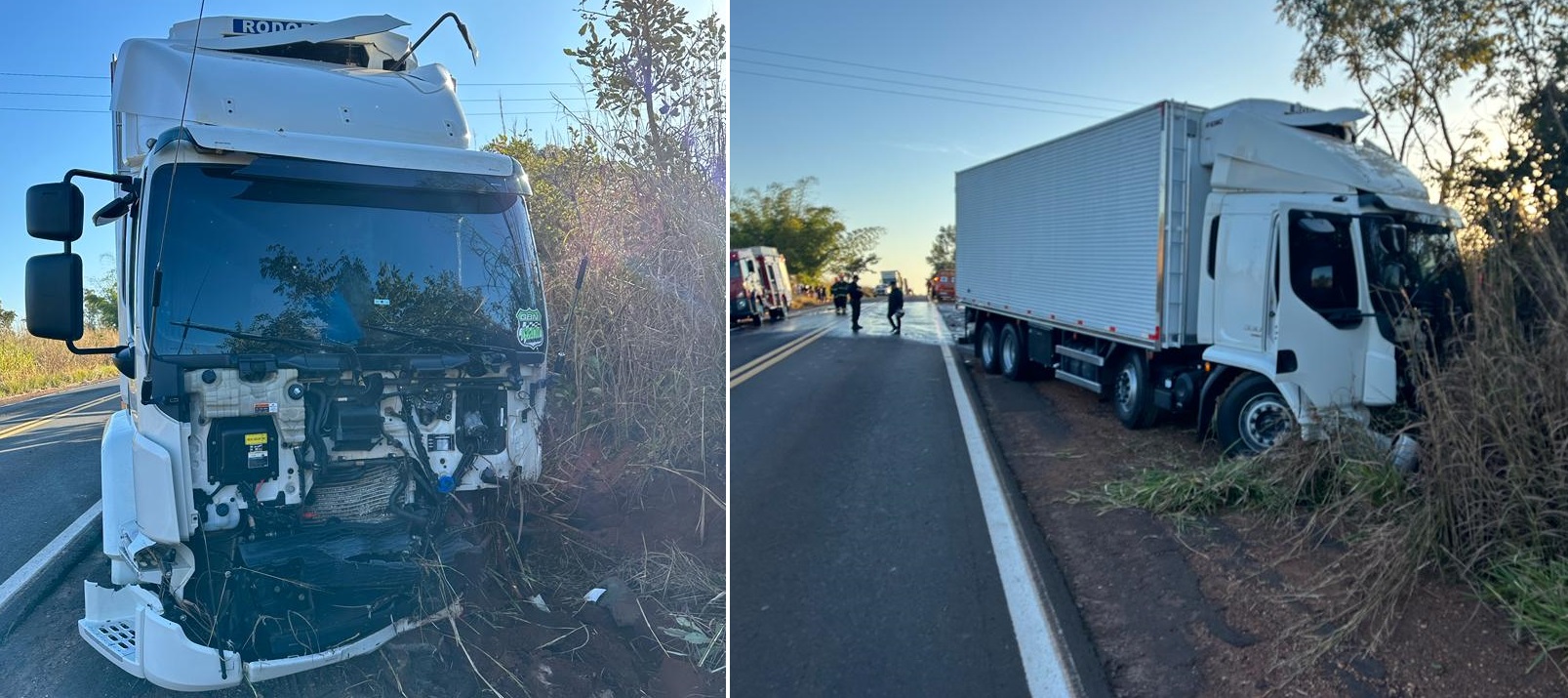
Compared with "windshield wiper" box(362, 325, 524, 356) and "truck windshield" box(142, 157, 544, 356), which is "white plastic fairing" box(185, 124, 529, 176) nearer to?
"truck windshield" box(142, 157, 544, 356)

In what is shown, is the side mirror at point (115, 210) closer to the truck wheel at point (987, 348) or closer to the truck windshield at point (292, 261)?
the truck windshield at point (292, 261)

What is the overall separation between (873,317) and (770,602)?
27.8m

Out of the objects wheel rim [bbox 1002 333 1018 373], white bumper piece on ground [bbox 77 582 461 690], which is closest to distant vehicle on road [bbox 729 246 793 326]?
wheel rim [bbox 1002 333 1018 373]

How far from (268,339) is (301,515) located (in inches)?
21.9

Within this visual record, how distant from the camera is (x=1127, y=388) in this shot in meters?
9.88

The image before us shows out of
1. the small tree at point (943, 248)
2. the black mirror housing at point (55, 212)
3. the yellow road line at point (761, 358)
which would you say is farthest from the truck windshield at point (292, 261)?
the small tree at point (943, 248)

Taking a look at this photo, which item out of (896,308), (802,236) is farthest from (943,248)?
(896,308)

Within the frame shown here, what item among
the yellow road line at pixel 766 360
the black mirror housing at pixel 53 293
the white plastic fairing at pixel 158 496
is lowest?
the yellow road line at pixel 766 360

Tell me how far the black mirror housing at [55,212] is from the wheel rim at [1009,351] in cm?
1244

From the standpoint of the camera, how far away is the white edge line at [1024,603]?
13.0ft

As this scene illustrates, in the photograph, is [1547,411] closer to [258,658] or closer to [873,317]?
[258,658]

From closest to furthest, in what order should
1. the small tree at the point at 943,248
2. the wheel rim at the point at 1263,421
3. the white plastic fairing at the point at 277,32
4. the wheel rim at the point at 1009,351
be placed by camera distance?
the white plastic fairing at the point at 277,32 → the wheel rim at the point at 1263,421 → the wheel rim at the point at 1009,351 → the small tree at the point at 943,248

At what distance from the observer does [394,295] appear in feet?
9.37

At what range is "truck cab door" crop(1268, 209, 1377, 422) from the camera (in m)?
7.27
